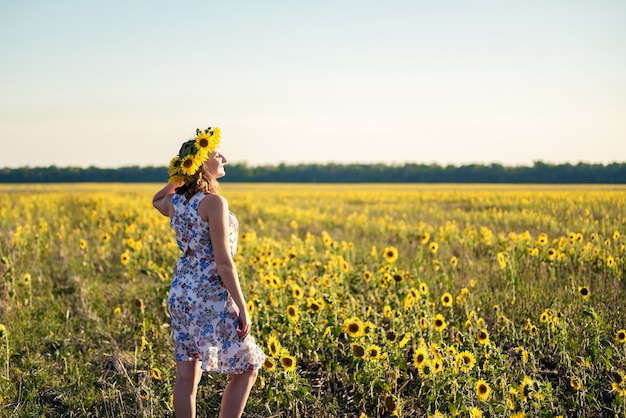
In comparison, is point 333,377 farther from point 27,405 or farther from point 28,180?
point 28,180

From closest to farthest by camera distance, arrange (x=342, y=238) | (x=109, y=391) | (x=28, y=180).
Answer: (x=109, y=391) → (x=342, y=238) → (x=28, y=180)

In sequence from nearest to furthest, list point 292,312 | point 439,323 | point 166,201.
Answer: point 166,201 → point 439,323 → point 292,312

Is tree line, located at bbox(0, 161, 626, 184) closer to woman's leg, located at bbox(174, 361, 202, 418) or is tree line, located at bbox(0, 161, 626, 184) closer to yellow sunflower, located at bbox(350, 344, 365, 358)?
yellow sunflower, located at bbox(350, 344, 365, 358)

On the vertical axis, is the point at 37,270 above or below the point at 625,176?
below

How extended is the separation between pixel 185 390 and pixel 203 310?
497 millimetres

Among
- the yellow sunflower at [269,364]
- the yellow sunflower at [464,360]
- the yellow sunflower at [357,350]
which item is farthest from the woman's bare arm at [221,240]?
the yellow sunflower at [464,360]

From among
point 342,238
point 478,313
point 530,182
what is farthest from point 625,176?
point 530,182

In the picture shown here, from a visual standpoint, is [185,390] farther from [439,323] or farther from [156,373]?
[439,323]

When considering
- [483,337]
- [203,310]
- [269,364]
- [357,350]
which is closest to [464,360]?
[483,337]

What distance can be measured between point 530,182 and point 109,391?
158 feet

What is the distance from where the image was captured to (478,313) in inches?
236

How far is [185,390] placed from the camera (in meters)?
3.55

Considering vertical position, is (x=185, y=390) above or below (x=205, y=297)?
below

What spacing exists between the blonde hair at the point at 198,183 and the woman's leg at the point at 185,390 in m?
0.98
